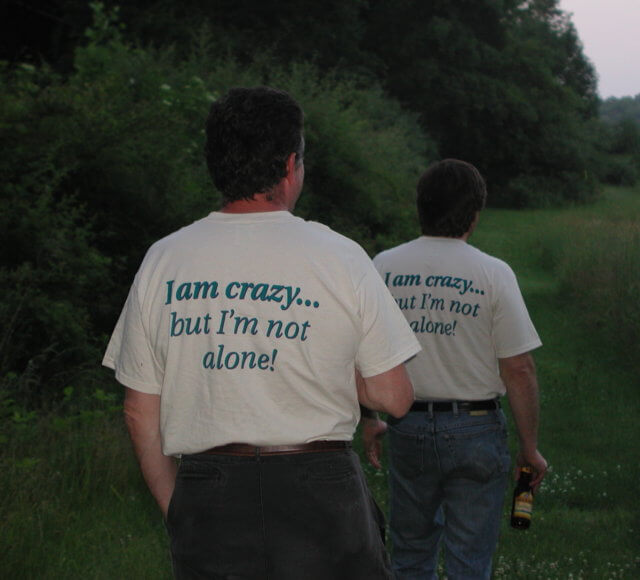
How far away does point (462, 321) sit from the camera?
13.3 feet

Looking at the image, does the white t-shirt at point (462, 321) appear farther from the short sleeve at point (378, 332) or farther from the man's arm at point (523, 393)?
the short sleeve at point (378, 332)

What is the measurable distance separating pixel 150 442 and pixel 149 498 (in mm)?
4073

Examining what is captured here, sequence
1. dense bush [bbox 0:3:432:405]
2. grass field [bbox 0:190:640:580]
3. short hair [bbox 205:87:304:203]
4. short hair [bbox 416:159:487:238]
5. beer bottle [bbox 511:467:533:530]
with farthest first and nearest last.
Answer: dense bush [bbox 0:3:432:405], grass field [bbox 0:190:640:580], beer bottle [bbox 511:467:533:530], short hair [bbox 416:159:487:238], short hair [bbox 205:87:304:203]

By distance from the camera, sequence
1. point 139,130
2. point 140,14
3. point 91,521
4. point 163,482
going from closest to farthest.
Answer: point 163,482, point 91,521, point 139,130, point 140,14

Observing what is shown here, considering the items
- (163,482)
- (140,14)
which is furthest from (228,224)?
(140,14)

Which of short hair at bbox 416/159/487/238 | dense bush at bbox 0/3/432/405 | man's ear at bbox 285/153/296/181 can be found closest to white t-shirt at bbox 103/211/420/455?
man's ear at bbox 285/153/296/181

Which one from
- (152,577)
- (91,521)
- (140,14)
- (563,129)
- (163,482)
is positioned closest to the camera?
(163,482)

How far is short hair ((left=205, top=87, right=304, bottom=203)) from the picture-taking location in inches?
108

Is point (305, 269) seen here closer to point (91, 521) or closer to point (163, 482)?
point (163, 482)

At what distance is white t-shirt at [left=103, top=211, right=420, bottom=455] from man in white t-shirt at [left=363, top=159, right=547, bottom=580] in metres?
1.34

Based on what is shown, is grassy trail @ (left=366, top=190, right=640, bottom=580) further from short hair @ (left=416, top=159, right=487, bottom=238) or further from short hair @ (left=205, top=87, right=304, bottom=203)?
short hair @ (left=205, top=87, right=304, bottom=203)

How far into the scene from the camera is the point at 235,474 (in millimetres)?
2615

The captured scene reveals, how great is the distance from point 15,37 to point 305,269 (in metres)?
33.4

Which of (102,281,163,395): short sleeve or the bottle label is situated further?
the bottle label
